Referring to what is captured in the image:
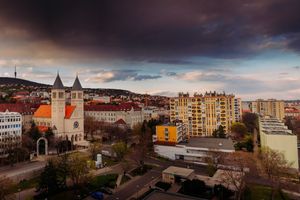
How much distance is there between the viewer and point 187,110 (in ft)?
251

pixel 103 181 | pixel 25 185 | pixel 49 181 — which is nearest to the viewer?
pixel 49 181

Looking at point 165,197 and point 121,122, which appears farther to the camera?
point 121,122

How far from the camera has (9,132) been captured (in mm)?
50438

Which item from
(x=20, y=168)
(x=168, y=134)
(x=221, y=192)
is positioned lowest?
(x=221, y=192)

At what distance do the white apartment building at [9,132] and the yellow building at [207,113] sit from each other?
47.1 m

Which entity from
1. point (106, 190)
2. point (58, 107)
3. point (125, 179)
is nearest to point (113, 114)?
point (58, 107)

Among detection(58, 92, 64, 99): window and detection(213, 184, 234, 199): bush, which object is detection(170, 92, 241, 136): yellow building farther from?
detection(213, 184, 234, 199): bush

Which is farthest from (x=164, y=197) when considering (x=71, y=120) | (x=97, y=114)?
(x=97, y=114)

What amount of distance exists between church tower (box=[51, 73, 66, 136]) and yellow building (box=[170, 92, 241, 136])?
36768mm

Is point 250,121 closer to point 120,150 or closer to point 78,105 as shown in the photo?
point 78,105

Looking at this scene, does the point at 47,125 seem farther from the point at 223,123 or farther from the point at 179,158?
the point at 223,123

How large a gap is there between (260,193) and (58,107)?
49.2 m

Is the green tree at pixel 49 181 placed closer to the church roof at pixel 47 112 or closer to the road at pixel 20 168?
the road at pixel 20 168

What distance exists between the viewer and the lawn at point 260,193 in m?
32.3
